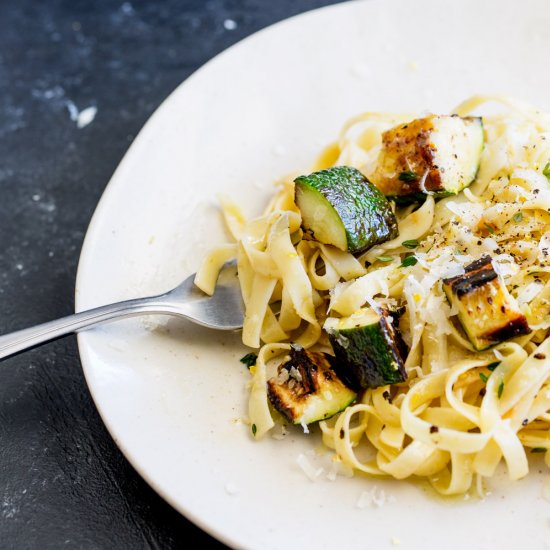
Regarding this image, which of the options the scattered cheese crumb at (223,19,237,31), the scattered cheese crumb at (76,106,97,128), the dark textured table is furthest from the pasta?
the scattered cheese crumb at (223,19,237,31)

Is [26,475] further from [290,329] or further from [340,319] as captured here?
[340,319]

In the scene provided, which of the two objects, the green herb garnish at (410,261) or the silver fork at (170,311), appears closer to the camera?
the silver fork at (170,311)

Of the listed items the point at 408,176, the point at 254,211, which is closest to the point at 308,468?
the point at 408,176

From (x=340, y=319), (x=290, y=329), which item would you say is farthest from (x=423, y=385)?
(x=290, y=329)

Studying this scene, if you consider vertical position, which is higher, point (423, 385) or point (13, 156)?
point (423, 385)

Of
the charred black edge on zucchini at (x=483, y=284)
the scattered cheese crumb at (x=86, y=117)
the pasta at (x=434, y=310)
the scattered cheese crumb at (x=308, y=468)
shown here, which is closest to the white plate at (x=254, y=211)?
the scattered cheese crumb at (x=308, y=468)

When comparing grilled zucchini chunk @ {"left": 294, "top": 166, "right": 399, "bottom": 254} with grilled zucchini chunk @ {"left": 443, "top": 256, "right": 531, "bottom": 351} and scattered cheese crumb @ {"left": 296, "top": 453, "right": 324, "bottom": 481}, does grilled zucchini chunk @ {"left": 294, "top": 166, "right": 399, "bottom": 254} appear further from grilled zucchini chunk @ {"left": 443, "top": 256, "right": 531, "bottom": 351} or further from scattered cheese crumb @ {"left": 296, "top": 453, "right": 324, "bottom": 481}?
scattered cheese crumb @ {"left": 296, "top": 453, "right": 324, "bottom": 481}

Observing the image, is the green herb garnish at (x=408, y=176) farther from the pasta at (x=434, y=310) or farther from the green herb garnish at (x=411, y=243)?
the green herb garnish at (x=411, y=243)
